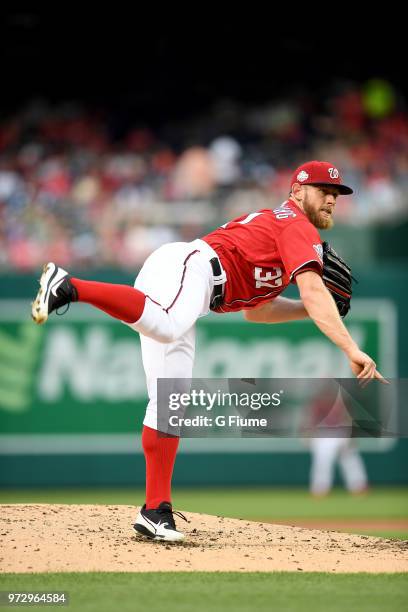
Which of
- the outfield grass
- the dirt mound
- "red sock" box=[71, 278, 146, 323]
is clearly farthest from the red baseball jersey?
the outfield grass

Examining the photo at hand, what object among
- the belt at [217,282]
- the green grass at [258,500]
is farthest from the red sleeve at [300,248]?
the green grass at [258,500]

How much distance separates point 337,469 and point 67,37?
9.48m

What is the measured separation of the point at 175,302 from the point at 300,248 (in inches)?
23.9

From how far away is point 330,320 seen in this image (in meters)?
4.47

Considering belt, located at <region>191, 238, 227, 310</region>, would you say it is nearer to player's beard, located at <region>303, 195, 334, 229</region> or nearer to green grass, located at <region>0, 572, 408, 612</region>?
player's beard, located at <region>303, 195, 334, 229</region>

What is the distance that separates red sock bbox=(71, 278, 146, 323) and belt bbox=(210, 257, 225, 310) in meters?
0.44

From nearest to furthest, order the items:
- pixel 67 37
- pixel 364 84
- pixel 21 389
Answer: pixel 21 389 → pixel 364 84 → pixel 67 37

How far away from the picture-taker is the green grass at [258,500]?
9172 millimetres

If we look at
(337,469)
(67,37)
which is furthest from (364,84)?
(337,469)

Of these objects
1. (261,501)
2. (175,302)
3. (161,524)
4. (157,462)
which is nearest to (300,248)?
(175,302)

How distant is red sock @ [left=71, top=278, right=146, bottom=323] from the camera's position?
175 inches

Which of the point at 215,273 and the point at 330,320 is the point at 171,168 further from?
the point at 330,320

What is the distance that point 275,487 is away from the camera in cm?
1093

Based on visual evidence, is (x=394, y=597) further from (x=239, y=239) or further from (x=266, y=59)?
(x=266, y=59)
